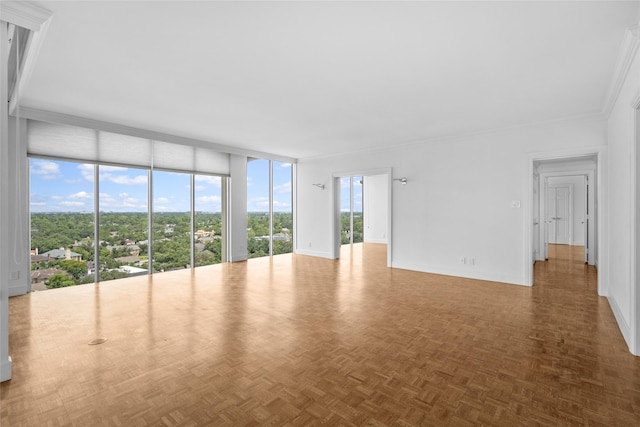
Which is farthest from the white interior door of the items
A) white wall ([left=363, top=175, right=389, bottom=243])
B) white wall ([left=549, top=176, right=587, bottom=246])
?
white wall ([left=363, top=175, right=389, bottom=243])

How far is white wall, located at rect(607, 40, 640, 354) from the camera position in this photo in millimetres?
2865

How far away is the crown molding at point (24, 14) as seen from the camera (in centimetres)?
226

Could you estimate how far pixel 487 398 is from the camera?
84.4 inches

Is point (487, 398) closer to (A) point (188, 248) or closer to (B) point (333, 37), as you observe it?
(B) point (333, 37)

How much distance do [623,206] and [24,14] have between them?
568 cm

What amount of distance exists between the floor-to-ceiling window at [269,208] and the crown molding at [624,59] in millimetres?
6866

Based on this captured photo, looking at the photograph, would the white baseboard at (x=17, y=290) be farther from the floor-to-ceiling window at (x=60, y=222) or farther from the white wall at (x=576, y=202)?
the white wall at (x=576, y=202)

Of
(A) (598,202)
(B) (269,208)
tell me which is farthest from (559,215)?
(B) (269,208)

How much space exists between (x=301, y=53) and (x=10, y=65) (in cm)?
312

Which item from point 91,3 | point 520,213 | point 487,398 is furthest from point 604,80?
point 91,3

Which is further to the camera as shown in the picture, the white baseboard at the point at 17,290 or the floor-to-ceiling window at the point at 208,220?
the floor-to-ceiling window at the point at 208,220

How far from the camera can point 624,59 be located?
116 inches

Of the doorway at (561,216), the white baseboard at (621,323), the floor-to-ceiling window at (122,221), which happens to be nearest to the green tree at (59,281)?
the floor-to-ceiling window at (122,221)

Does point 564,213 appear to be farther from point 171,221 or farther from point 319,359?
point 171,221
